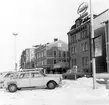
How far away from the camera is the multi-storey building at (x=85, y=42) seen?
129 feet

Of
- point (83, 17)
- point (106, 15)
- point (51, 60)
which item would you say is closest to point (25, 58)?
point (51, 60)

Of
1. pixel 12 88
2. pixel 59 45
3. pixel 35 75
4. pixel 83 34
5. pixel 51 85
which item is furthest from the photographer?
pixel 59 45

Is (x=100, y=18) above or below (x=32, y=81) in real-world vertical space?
above

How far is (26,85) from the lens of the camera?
1688 centimetres

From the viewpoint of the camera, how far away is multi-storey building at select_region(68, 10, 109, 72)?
39.3 meters

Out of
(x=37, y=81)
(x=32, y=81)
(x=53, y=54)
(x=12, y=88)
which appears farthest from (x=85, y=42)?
(x=12, y=88)

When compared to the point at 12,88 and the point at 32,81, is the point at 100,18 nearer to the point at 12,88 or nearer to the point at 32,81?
the point at 32,81

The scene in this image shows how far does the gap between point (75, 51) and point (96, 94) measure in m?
35.9

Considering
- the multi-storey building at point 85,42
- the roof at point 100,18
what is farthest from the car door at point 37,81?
the roof at point 100,18

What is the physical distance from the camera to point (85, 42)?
43594mm

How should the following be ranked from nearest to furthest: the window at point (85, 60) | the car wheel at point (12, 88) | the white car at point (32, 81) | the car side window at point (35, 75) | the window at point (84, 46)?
the car wheel at point (12, 88), the white car at point (32, 81), the car side window at point (35, 75), the window at point (85, 60), the window at point (84, 46)

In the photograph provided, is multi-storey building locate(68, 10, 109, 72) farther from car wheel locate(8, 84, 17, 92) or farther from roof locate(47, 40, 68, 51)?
car wheel locate(8, 84, 17, 92)

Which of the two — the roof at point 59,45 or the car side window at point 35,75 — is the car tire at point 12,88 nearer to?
the car side window at point 35,75

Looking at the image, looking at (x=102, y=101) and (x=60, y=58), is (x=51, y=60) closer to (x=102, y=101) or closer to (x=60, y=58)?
(x=60, y=58)
